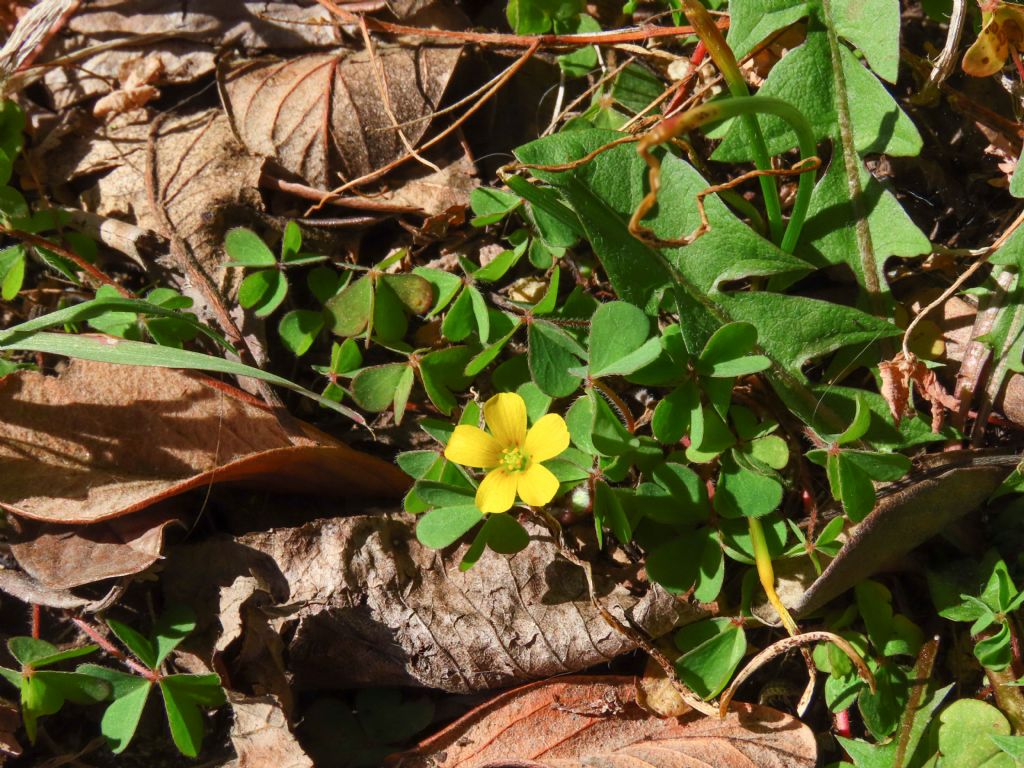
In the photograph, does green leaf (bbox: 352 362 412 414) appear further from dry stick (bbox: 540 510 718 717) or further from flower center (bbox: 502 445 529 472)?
dry stick (bbox: 540 510 718 717)

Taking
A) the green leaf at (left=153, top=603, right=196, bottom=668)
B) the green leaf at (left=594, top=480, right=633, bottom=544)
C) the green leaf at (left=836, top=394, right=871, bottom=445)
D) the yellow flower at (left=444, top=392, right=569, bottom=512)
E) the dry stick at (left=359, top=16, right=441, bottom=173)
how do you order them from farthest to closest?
the dry stick at (left=359, top=16, right=441, bottom=173) → the green leaf at (left=153, top=603, right=196, bottom=668) → the green leaf at (left=594, top=480, right=633, bottom=544) → the yellow flower at (left=444, top=392, right=569, bottom=512) → the green leaf at (left=836, top=394, right=871, bottom=445)

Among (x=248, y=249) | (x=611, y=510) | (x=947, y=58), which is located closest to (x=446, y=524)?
(x=611, y=510)

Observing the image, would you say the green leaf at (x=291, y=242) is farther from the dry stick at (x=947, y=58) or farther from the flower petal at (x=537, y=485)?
the dry stick at (x=947, y=58)

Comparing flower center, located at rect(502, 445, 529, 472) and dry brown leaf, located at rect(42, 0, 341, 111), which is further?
dry brown leaf, located at rect(42, 0, 341, 111)

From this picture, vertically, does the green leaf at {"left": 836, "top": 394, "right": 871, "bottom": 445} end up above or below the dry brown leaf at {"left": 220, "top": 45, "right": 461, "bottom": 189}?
below

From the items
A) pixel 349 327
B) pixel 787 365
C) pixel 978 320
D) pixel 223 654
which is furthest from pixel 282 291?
pixel 978 320

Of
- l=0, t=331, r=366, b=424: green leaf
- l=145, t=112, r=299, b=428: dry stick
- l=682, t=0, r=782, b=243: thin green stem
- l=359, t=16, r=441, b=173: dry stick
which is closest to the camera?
l=682, t=0, r=782, b=243: thin green stem

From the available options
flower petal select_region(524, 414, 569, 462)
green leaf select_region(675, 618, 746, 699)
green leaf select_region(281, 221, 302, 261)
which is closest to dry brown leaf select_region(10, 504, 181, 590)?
green leaf select_region(281, 221, 302, 261)
